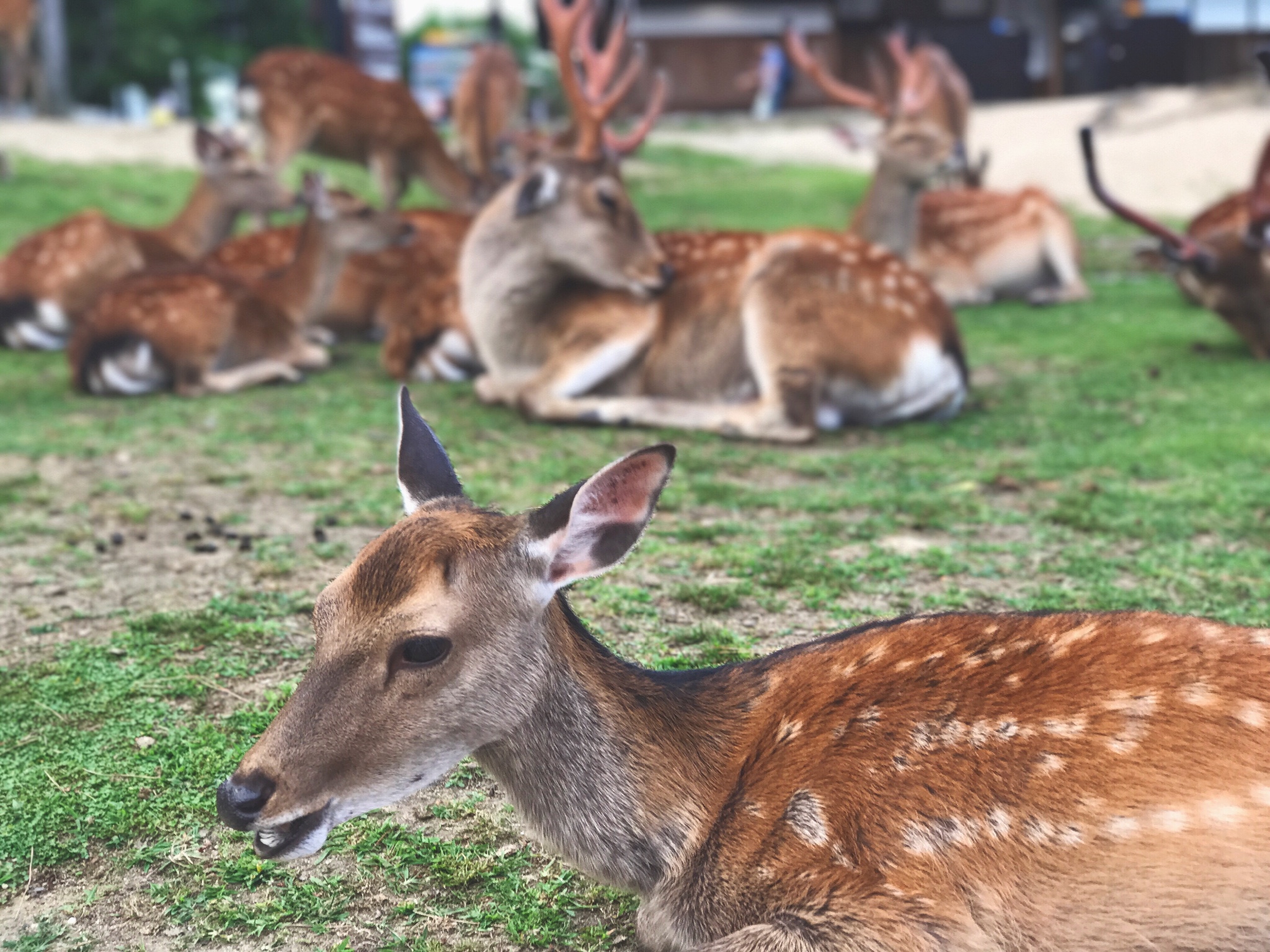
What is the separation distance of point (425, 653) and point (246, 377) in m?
5.64

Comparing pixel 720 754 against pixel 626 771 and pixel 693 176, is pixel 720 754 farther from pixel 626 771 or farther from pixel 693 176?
pixel 693 176

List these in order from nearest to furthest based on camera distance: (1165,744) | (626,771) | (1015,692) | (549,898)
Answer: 1. (1165,744)
2. (1015,692)
3. (626,771)
4. (549,898)

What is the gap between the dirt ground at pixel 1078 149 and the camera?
53.5ft

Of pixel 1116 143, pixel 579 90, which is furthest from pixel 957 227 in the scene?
pixel 1116 143

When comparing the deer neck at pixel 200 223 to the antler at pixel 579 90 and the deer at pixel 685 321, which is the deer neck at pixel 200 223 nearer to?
the antler at pixel 579 90

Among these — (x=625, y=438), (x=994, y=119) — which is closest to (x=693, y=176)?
(x=994, y=119)

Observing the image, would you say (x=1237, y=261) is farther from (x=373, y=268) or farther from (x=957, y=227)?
(x=373, y=268)

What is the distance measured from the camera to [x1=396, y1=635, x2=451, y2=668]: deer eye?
2.18 m

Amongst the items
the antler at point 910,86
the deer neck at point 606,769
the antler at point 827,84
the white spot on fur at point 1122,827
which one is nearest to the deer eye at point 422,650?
the deer neck at point 606,769

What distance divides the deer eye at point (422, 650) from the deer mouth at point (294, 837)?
0.25m

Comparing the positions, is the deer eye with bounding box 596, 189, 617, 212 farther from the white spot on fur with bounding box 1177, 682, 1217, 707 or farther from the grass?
the white spot on fur with bounding box 1177, 682, 1217, 707

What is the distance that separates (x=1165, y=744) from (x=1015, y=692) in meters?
0.23

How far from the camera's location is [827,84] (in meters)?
10.1

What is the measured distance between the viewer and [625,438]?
20.0ft
